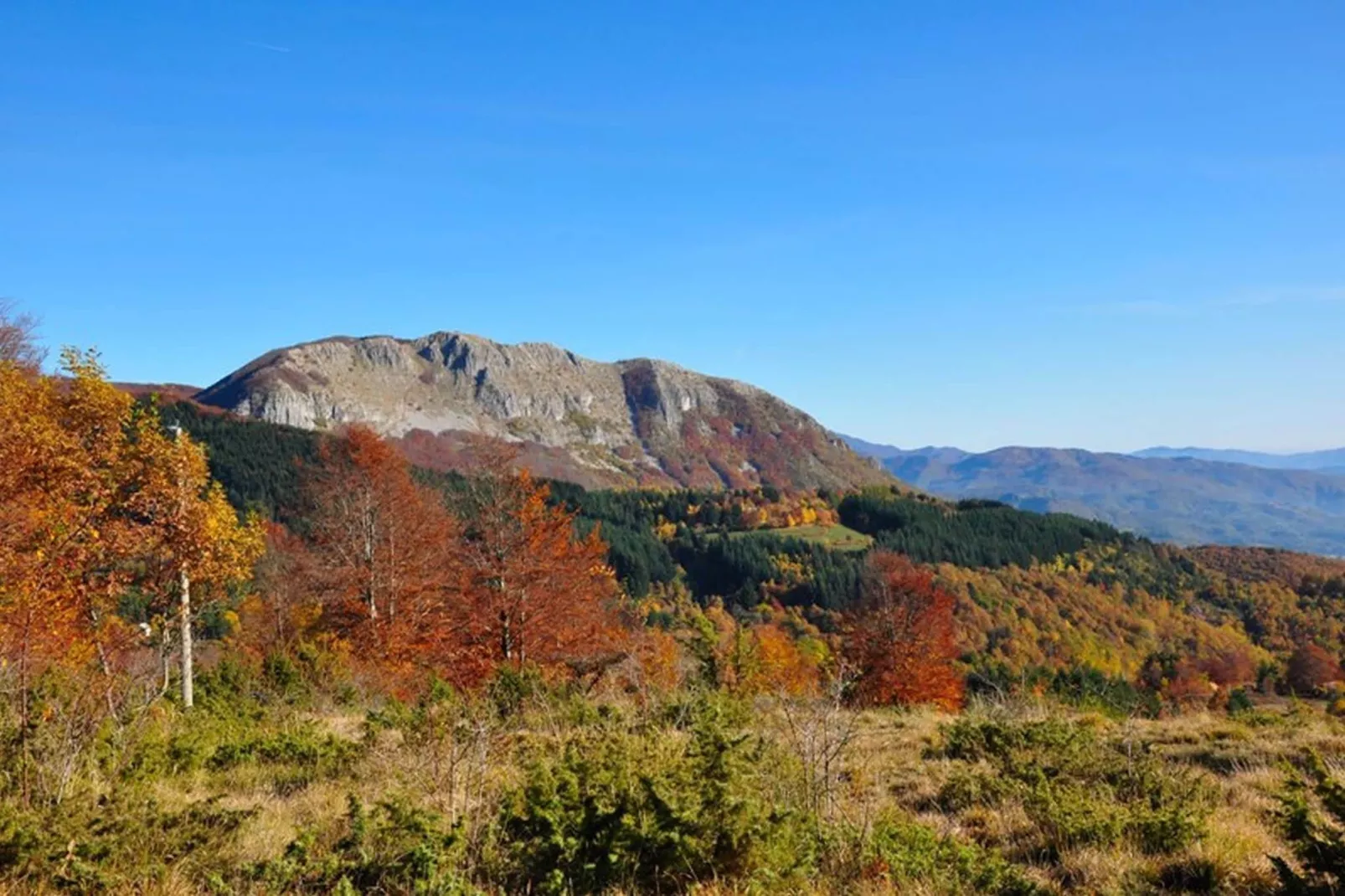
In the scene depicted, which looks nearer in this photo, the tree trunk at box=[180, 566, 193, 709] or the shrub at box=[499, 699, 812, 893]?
the shrub at box=[499, 699, 812, 893]

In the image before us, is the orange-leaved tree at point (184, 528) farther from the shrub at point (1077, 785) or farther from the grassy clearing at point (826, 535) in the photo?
the grassy clearing at point (826, 535)

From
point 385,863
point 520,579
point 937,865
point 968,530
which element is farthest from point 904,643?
point 968,530

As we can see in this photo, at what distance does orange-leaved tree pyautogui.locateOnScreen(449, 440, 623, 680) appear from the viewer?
20.5 m

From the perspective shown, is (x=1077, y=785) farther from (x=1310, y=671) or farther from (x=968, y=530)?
(x=968, y=530)

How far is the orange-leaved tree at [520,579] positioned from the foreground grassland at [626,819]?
37.9 ft

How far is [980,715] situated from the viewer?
1168 cm

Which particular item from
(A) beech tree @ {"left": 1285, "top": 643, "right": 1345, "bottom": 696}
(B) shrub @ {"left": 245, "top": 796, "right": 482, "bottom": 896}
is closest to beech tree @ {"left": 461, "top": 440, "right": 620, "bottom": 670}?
(B) shrub @ {"left": 245, "top": 796, "right": 482, "bottom": 896}

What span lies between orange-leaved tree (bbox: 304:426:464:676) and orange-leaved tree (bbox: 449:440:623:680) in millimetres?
1010

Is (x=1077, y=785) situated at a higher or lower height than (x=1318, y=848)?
lower

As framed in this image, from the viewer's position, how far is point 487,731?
6.05 meters

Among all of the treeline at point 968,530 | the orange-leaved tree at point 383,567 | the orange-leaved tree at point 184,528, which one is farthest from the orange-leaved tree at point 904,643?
the treeline at point 968,530

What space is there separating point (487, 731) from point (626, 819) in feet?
6.00

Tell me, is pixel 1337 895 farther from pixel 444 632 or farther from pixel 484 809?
pixel 444 632

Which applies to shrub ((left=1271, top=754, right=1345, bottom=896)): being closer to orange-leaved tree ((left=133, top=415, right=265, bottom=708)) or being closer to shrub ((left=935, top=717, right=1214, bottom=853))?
shrub ((left=935, top=717, right=1214, bottom=853))
